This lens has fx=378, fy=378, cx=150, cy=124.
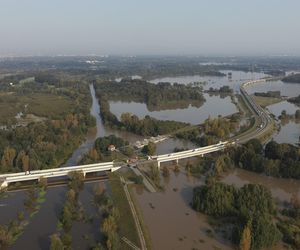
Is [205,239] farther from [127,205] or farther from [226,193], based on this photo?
[127,205]

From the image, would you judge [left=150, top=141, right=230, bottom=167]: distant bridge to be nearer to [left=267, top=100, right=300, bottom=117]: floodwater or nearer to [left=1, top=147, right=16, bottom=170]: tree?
[left=1, top=147, right=16, bottom=170]: tree

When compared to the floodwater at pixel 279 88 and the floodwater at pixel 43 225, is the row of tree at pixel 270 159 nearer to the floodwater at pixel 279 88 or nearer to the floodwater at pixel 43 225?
the floodwater at pixel 43 225

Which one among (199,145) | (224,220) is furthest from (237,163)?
(224,220)

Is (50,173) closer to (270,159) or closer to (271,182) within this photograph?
(271,182)

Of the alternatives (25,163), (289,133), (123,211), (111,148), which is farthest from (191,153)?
(289,133)

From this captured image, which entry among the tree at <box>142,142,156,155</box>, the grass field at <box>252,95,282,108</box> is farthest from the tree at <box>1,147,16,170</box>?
the grass field at <box>252,95,282,108</box>

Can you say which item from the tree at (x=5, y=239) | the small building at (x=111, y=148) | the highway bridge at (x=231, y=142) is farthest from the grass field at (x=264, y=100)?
the tree at (x=5, y=239)
